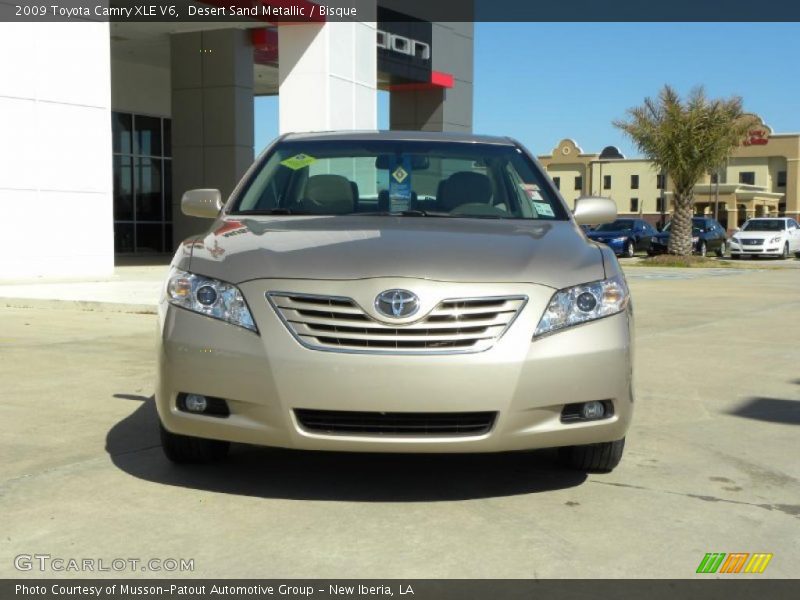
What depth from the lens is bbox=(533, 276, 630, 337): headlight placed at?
3.93 m

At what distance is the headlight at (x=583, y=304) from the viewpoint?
12.9 ft

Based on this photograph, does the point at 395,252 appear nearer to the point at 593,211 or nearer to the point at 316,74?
the point at 593,211

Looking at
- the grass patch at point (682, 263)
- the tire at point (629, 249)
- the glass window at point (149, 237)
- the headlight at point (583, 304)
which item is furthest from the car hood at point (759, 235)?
the headlight at point (583, 304)

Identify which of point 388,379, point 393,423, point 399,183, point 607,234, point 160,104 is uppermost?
point 160,104

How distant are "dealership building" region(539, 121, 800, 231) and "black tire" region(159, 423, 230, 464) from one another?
7427cm

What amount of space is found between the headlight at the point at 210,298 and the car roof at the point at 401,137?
1.90 metres

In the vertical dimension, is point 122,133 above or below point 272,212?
above

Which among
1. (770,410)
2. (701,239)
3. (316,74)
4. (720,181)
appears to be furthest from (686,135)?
(720,181)

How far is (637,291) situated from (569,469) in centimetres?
1393

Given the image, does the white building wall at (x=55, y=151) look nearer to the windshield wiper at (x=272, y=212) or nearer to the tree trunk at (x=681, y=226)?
the windshield wiper at (x=272, y=212)

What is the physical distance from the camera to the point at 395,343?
149 inches

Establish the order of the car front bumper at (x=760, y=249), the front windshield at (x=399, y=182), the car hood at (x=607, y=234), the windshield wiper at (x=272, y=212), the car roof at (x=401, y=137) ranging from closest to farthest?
the windshield wiper at (x=272, y=212), the front windshield at (x=399, y=182), the car roof at (x=401, y=137), the car hood at (x=607, y=234), the car front bumper at (x=760, y=249)

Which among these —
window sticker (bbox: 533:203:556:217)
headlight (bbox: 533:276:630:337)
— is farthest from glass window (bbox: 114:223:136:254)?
headlight (bbox: 533:276:630:337)

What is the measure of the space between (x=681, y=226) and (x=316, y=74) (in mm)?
16211
